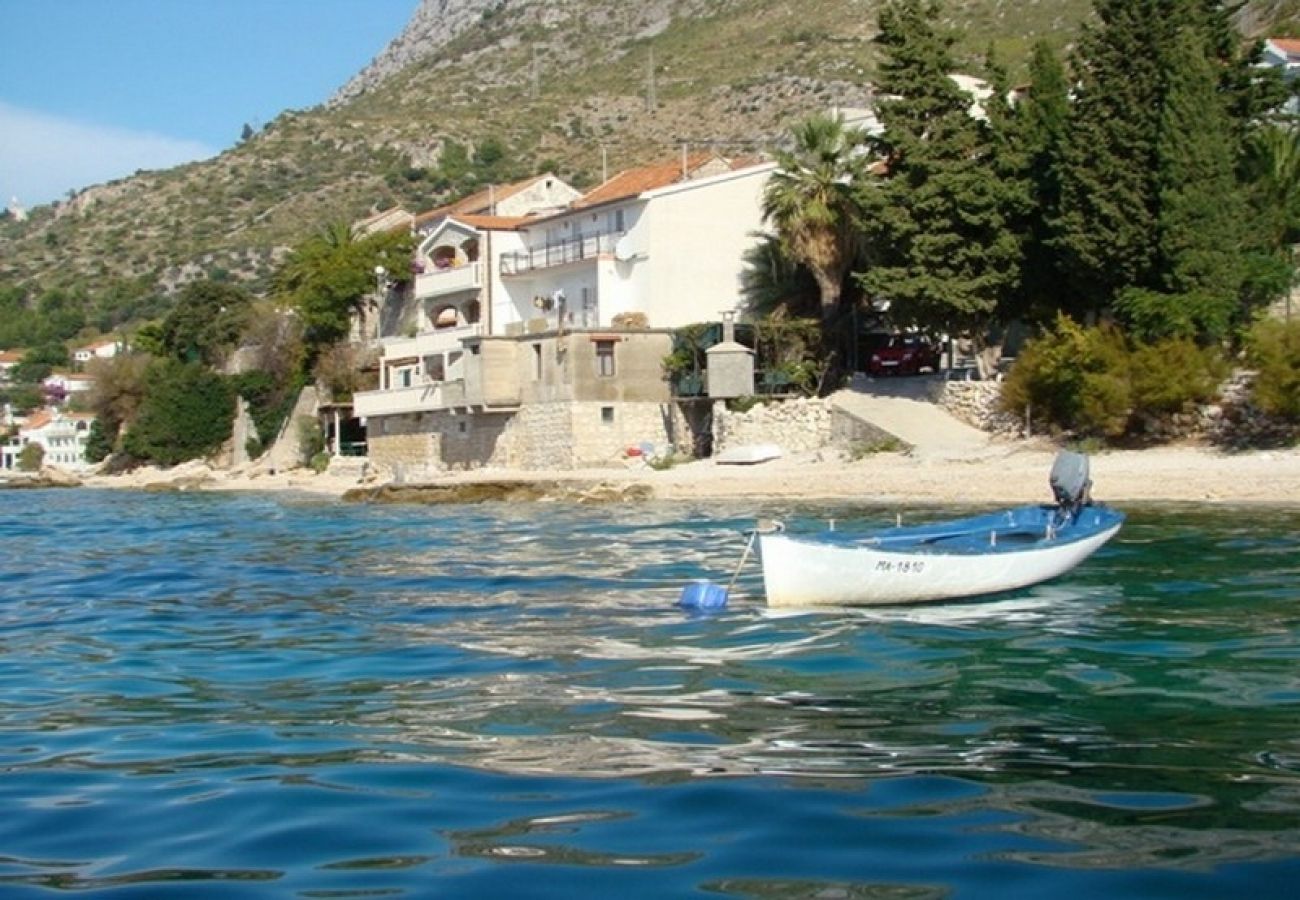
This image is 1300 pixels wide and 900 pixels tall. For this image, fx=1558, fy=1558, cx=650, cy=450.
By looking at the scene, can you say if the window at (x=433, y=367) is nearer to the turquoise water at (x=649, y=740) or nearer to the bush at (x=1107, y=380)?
the bush at (x=1107, y=380)

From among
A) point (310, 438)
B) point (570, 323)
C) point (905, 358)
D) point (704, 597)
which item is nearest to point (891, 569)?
point (704, 597)

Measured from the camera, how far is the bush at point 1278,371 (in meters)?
33.6

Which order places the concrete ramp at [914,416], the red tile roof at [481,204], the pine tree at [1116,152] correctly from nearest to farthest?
1. the pine tree at [1116,152]
2. the concrete ramp at [914,416]
3. the red tile roof at [481,204]

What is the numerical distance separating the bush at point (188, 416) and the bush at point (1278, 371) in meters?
52.4

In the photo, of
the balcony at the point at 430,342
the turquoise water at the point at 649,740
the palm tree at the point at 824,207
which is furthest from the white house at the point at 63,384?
the turquoise water at the point at 649,740

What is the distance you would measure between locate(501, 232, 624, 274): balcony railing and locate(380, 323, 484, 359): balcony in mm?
2807

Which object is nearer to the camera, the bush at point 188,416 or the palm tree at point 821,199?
the palm tree at point 821,199

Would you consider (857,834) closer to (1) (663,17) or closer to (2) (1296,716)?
(2) (1296,716)

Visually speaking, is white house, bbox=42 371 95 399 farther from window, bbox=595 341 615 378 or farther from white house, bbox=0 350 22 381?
window, bbox=595 341 615 378

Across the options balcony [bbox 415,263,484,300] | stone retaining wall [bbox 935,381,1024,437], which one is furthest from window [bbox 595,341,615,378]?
stone retaining wall [bbox 935,381,1024,437]

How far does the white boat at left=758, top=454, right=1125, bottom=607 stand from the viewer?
57.4 ft

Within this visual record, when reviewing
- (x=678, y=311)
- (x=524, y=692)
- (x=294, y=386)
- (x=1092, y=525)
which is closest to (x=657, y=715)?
(x=524, y=692)

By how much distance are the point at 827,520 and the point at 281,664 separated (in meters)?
16.8

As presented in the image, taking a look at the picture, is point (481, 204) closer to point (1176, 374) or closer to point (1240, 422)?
point (1176, 374)
